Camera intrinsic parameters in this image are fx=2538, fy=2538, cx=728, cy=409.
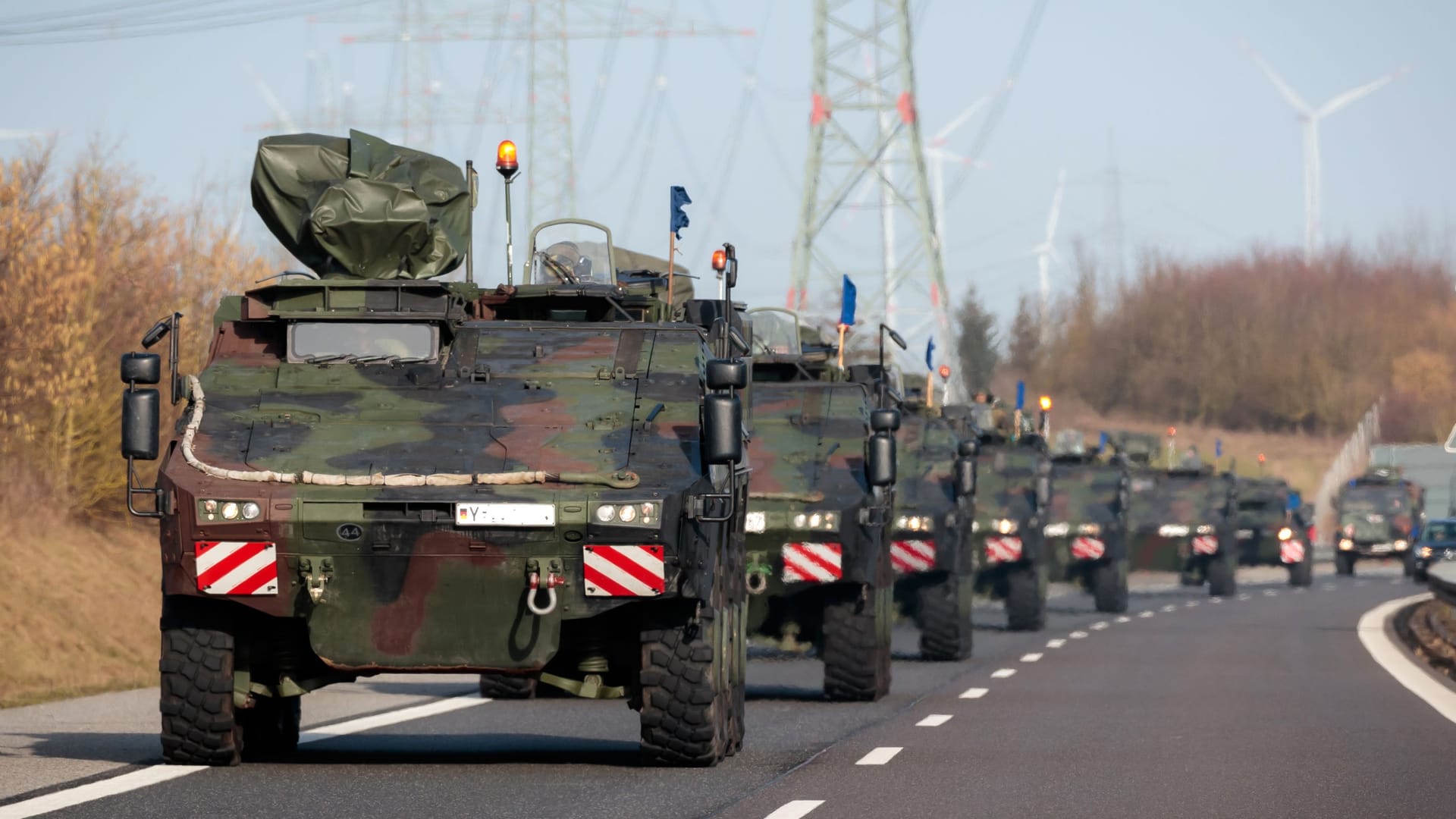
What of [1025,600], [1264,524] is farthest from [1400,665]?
[1264,524]

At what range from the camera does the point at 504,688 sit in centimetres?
1806

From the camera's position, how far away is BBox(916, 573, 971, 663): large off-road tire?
23.5 meters

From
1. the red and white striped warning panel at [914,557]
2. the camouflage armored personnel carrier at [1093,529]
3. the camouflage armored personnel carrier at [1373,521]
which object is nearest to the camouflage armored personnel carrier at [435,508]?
the red and white striped warning panel at [914,557]

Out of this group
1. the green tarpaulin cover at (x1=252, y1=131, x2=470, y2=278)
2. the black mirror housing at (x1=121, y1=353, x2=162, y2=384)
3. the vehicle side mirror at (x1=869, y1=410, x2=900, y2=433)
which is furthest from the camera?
the vehicle side mirror at (x1=869, y1=410, x2=900, y2=433)

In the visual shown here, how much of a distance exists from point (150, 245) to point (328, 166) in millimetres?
12734

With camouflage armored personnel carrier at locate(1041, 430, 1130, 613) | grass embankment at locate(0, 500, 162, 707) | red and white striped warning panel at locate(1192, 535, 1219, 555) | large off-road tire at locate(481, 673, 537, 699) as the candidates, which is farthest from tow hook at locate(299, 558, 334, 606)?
red and white striped warning panel at locate(1192, 535, 1219, 555)

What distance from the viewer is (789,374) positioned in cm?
2153

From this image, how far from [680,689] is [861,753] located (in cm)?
180

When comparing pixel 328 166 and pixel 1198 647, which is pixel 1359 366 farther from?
pixel 328 166

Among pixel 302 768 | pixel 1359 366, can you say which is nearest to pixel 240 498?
pixel 302 768

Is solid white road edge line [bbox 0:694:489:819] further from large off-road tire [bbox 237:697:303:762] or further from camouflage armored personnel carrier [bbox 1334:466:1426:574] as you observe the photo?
camouflage armored personnel carrier [bbox 1334:466:1426:574]

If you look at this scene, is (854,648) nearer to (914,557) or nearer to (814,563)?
(814,563)

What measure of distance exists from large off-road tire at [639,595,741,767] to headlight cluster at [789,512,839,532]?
19.4 feet

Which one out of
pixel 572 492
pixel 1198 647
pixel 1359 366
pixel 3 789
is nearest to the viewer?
pixel 3 789
